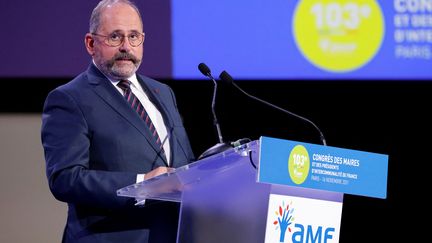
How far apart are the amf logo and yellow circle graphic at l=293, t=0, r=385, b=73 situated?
2.30 metres

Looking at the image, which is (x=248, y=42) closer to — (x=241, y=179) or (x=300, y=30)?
Result: (x=300, y=30)

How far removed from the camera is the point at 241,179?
234 centimetres

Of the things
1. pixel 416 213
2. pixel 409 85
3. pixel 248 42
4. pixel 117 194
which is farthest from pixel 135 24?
pixel 416 213

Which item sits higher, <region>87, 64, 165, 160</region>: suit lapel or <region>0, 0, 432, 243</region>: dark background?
<region>0, 0, 432, 243</region>: dark background

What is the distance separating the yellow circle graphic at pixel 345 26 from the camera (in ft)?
15.1

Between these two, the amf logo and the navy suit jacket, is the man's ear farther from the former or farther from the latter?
the amf logo

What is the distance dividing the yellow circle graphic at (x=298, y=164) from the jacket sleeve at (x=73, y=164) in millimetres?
565

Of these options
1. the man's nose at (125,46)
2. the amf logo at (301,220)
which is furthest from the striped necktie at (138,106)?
the amf logo at (301,220)

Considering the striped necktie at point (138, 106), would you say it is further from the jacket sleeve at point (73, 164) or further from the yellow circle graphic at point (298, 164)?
the yellow circle graphic at point (298, 164)

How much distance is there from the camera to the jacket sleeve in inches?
101

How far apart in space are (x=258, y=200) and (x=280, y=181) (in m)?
0.12

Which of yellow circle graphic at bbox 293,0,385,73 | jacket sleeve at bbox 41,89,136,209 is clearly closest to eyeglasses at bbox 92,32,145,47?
jacket sleeve at bbox 41,89,136,209

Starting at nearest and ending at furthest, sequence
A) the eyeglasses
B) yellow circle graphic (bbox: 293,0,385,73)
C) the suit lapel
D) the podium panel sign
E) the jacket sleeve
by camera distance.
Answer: the podium panel sign → the jacket sleeve → the suit lapel → the eyeglasses → yellow circle graphic (bbox: 293,0,385,73)

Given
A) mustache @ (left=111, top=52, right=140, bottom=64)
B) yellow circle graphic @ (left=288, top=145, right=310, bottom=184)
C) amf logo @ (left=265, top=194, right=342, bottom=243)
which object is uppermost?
mustache @ (left=111, top=52, right=140, bottom=64)
